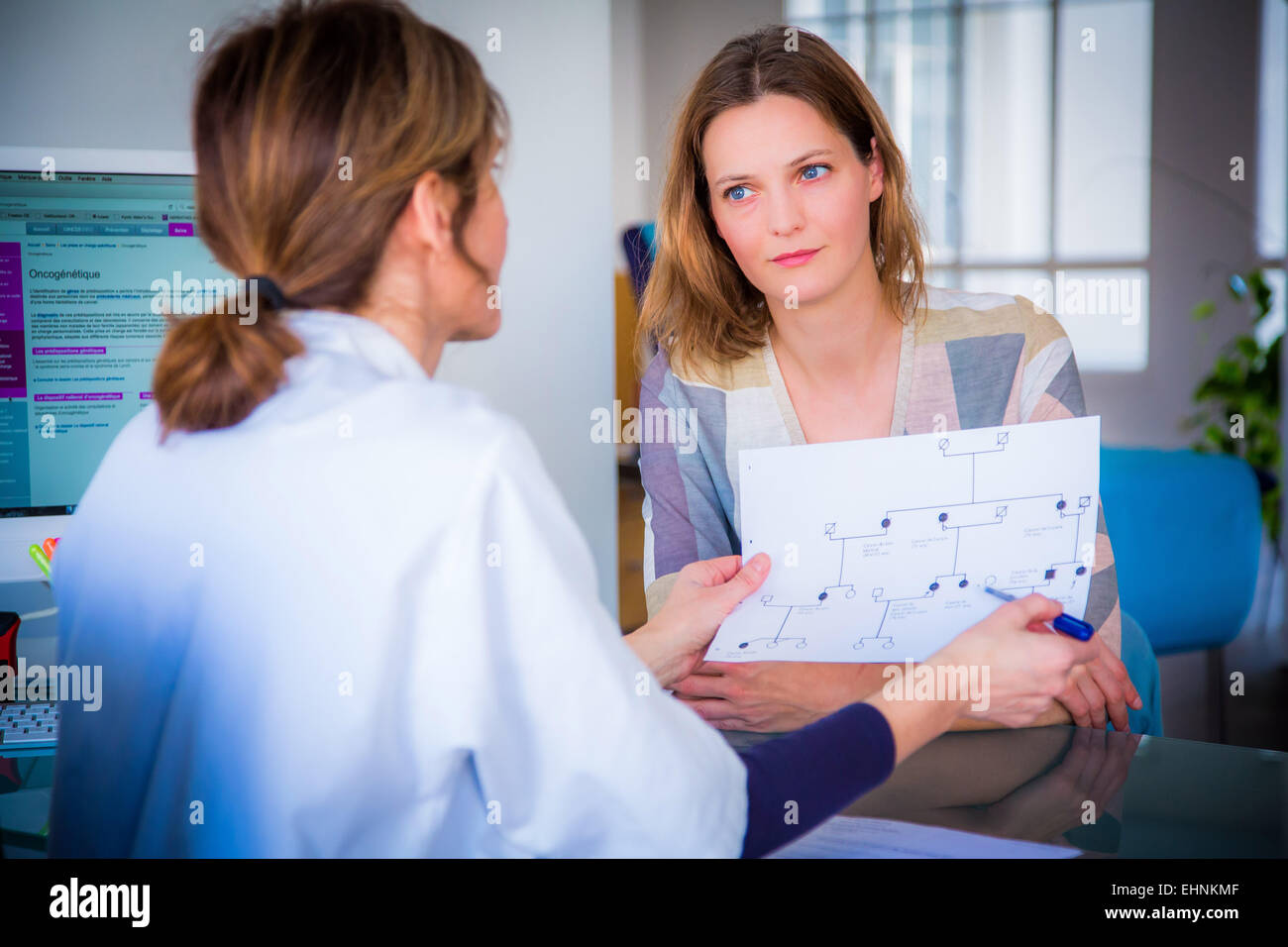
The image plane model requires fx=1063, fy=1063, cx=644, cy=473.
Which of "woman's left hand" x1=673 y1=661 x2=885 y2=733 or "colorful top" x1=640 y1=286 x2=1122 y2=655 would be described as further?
"colorful top" x1=640 y1=286 x2=1122 y2=655

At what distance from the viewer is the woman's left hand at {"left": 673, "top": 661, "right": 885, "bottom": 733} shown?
105 centimetres

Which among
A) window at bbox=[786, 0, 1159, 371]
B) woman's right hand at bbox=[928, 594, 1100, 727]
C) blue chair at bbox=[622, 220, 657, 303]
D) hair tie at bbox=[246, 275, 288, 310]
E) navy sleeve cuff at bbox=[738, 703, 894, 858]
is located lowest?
navy sleeve cuff at bbox=[738, 703, 894, 858]

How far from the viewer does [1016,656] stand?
2.62 ft

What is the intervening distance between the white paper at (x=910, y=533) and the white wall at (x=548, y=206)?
0.82 metres

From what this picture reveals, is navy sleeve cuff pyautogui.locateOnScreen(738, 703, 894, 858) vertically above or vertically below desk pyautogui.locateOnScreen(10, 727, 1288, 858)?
above

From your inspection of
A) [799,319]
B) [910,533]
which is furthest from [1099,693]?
[799,319]

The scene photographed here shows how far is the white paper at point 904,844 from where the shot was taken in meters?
0.74

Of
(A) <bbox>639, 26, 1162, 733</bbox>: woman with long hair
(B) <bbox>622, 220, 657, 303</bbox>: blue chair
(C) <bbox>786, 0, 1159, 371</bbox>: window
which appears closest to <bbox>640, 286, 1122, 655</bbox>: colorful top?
(A) <bbox>639, 26, 1162, 733</bbox>: woman with long hair

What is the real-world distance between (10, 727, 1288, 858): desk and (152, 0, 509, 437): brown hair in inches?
14.9

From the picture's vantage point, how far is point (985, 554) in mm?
928

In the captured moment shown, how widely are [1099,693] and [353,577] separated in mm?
775

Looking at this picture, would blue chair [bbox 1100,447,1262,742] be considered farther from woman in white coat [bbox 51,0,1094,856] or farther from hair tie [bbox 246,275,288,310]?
hair tie [bbox 246,275,288,310]

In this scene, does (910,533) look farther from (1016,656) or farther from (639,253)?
(639,253)

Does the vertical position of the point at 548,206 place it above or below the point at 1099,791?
above
